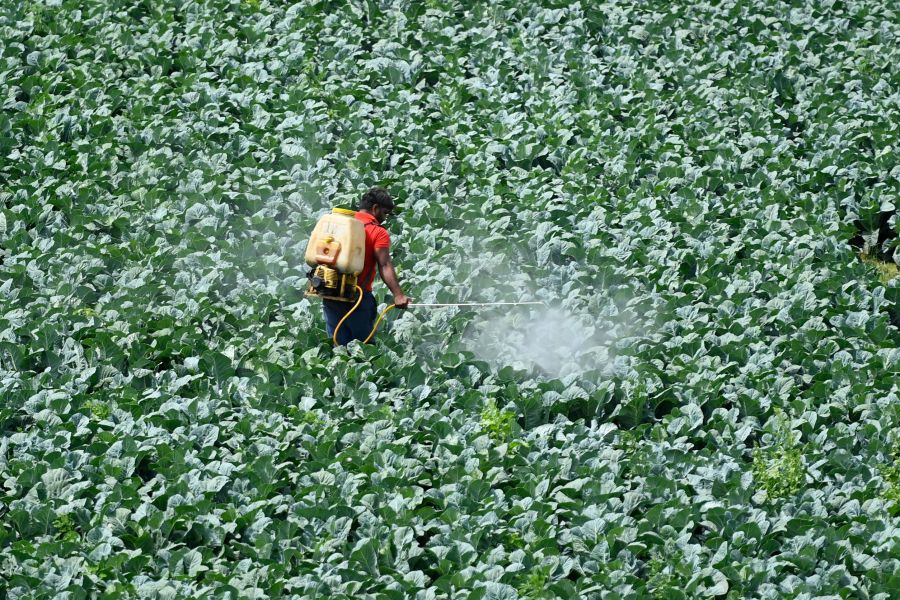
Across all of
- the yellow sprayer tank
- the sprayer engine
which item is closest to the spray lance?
the sprayer engine

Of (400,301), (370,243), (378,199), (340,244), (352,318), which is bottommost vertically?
(352,318)

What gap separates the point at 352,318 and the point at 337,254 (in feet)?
2.32

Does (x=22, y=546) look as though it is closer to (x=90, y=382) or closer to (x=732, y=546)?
(x=90, y=382)

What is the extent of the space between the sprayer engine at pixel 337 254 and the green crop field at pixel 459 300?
0.61 m

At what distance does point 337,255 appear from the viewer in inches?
412

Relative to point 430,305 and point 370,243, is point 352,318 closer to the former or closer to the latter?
point 370,243

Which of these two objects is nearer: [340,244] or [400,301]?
[340,244]

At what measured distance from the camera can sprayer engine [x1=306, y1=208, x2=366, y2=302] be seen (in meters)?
10.5

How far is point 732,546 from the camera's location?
8.72 metres

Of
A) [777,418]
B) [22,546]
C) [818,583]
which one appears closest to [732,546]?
[818,583]

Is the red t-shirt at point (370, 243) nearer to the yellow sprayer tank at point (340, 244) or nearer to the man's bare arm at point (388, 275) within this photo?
the man's bare arm at point (388, 275)

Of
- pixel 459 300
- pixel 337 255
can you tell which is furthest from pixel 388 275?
pixel 459 300

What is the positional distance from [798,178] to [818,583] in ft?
23.1

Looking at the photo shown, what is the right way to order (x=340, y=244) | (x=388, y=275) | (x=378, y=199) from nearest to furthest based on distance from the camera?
(x=340, y=244), (x=388, y=275), (x=378, y=199)
